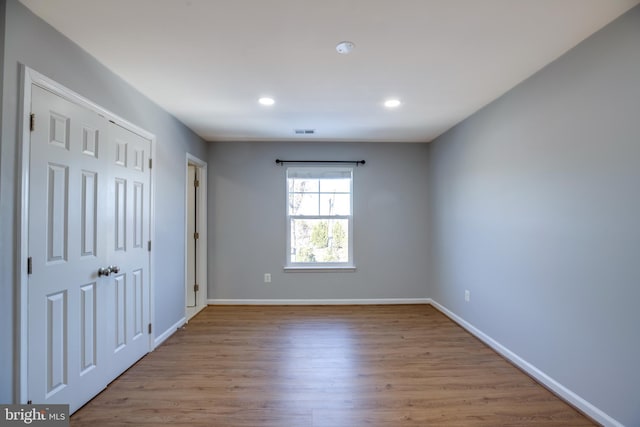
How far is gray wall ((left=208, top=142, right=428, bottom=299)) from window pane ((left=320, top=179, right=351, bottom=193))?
140 mm

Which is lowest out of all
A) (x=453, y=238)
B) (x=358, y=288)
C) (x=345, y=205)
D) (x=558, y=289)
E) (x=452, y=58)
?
(x=358, y=288)

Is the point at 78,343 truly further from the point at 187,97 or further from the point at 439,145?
the point at 439,145

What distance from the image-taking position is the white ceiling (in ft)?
5.40

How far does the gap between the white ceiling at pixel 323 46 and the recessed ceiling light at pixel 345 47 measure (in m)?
0.04

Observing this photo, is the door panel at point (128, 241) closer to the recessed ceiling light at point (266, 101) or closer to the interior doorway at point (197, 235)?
the recessed ceiling light at point (266, 101)

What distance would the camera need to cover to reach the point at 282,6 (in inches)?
63.9

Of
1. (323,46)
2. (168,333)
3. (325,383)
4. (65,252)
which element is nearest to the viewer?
(65,252)

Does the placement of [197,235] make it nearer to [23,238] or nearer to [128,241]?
[128,241]

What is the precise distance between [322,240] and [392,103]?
2286 millimetres

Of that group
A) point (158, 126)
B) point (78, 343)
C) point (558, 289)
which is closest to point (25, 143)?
point (78, 343)

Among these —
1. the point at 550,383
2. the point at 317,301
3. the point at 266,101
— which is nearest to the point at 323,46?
the point at 266,101

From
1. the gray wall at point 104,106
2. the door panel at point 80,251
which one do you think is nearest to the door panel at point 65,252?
the door panel at point 80,251

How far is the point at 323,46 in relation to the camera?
200 cm

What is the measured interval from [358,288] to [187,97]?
333cm
